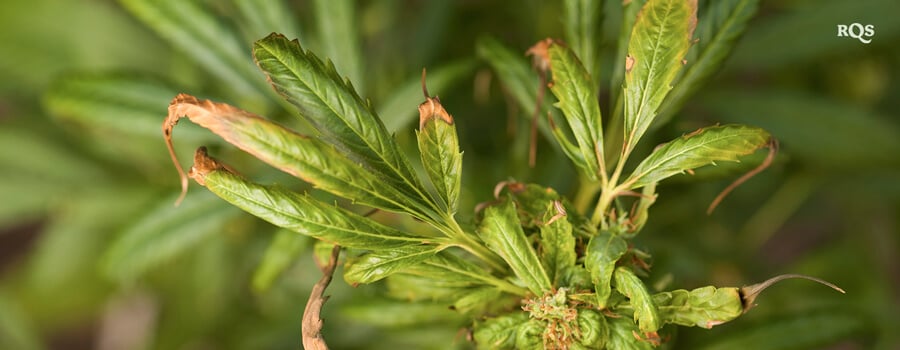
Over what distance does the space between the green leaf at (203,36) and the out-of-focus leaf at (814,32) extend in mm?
709

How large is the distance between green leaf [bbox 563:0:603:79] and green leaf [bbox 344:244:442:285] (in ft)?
0.82

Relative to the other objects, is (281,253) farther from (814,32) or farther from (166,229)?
(814,32)

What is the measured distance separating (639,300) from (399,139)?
1.65ft

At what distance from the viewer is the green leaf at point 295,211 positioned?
56cm

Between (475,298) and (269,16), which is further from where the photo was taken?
(269,16)

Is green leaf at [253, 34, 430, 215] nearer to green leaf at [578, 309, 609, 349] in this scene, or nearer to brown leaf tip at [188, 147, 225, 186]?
brown leaf tip at [188, 147, 225, 186]

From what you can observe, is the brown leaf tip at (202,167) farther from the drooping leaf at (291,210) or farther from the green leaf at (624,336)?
the green leaf at (624,336)

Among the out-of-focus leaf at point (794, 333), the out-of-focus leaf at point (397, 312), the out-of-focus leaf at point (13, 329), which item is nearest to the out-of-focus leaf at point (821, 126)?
the out-of-focus leaf at point (794, 333)

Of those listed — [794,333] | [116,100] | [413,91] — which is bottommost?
[794,333]

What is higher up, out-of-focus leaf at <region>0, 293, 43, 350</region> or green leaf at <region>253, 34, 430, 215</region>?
out-of-focus leaf at <region>0, 293, 43, 350</region>

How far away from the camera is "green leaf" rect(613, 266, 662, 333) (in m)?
0.56

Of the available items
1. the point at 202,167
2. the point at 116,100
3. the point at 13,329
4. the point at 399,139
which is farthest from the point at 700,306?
the point at 13,329

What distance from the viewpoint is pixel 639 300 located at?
0.56 m

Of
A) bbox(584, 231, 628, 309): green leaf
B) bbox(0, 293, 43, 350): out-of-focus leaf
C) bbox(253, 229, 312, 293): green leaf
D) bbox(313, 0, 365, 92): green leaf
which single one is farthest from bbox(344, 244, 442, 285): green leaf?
bbox(0, 293, 43, 350): out-of-focus leaf
